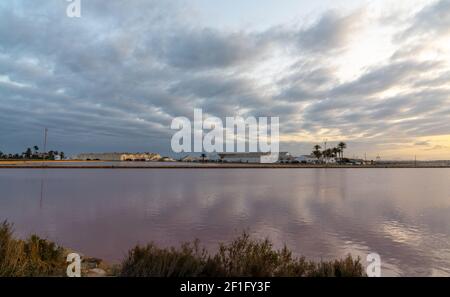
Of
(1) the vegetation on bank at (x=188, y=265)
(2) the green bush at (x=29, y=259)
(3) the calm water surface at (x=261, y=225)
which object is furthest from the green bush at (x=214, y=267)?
(3) the calm water surface at (x=261, y=225)

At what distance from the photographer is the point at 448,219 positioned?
725 inches

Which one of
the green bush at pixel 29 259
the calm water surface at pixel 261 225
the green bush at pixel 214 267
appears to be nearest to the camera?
the green bush at pixel 214 267

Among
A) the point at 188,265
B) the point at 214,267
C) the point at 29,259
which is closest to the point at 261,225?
the point at 214,267

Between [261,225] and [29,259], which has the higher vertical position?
[29,259]

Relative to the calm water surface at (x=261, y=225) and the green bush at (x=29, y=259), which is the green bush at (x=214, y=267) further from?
the calm water surface at (x=261, y=225)

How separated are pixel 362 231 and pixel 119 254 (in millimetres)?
11438

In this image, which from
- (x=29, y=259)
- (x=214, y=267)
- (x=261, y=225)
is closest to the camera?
(x=214, y=267)

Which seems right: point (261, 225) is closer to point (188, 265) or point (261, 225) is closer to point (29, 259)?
point (188, 265)

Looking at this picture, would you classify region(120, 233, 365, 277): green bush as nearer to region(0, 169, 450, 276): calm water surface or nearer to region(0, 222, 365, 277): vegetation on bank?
region(0, 222, 365, 277): vegetation on bank

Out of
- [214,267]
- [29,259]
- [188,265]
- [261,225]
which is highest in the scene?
[188,265]

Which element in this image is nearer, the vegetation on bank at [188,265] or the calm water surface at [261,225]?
the vegetation on bank at [188,265]
